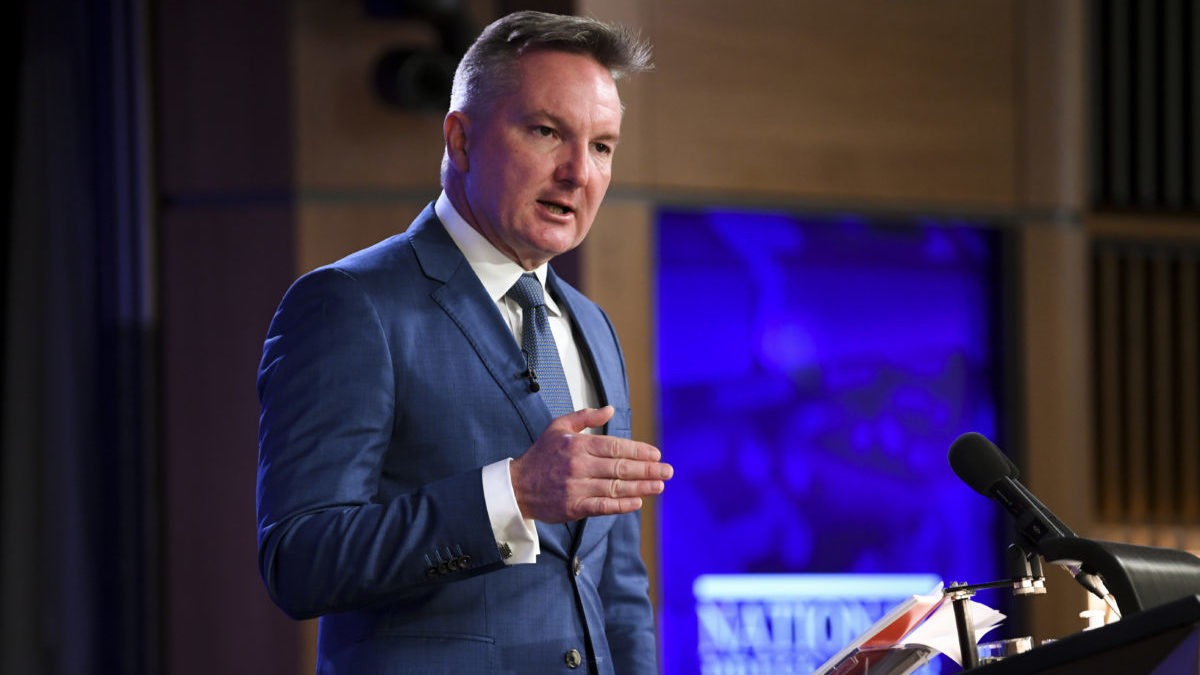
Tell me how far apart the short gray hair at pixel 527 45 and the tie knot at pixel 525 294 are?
0.84 ft

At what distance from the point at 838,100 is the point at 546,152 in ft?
10.5

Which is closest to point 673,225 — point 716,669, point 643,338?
point 643,338

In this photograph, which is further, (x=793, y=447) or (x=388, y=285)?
(x=793, y=447)

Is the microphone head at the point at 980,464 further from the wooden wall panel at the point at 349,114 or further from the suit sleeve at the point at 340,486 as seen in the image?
the wooden wall panel at the point at 349,114

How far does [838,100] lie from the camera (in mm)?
4871

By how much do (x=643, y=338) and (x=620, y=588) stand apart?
2492 millimetres

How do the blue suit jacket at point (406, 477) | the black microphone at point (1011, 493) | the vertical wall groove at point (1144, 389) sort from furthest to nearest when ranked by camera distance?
1. the vertical wall groove at point (1144, 389)
2. the blue suit jacket at point (406, 477)
3. the black microphone at point (1011, 493)

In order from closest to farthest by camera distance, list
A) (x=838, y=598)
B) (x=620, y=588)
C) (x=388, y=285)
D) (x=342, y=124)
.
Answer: (x=388, y=285)
(x=620, y=588)
(x=342, y=124)
(x=838, y=598)

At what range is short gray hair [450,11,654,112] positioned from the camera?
73.6 inches

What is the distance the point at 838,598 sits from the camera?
4.70 metres

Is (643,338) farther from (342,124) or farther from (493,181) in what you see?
(493,181)

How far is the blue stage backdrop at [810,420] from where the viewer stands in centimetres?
459

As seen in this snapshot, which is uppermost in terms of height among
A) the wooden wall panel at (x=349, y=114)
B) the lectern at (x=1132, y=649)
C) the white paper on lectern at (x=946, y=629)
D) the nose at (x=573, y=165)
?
the wooden wall panel at (x=349, y=114)

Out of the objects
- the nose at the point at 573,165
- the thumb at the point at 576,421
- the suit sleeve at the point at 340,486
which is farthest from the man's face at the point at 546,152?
the thumb at the point at 576,421
